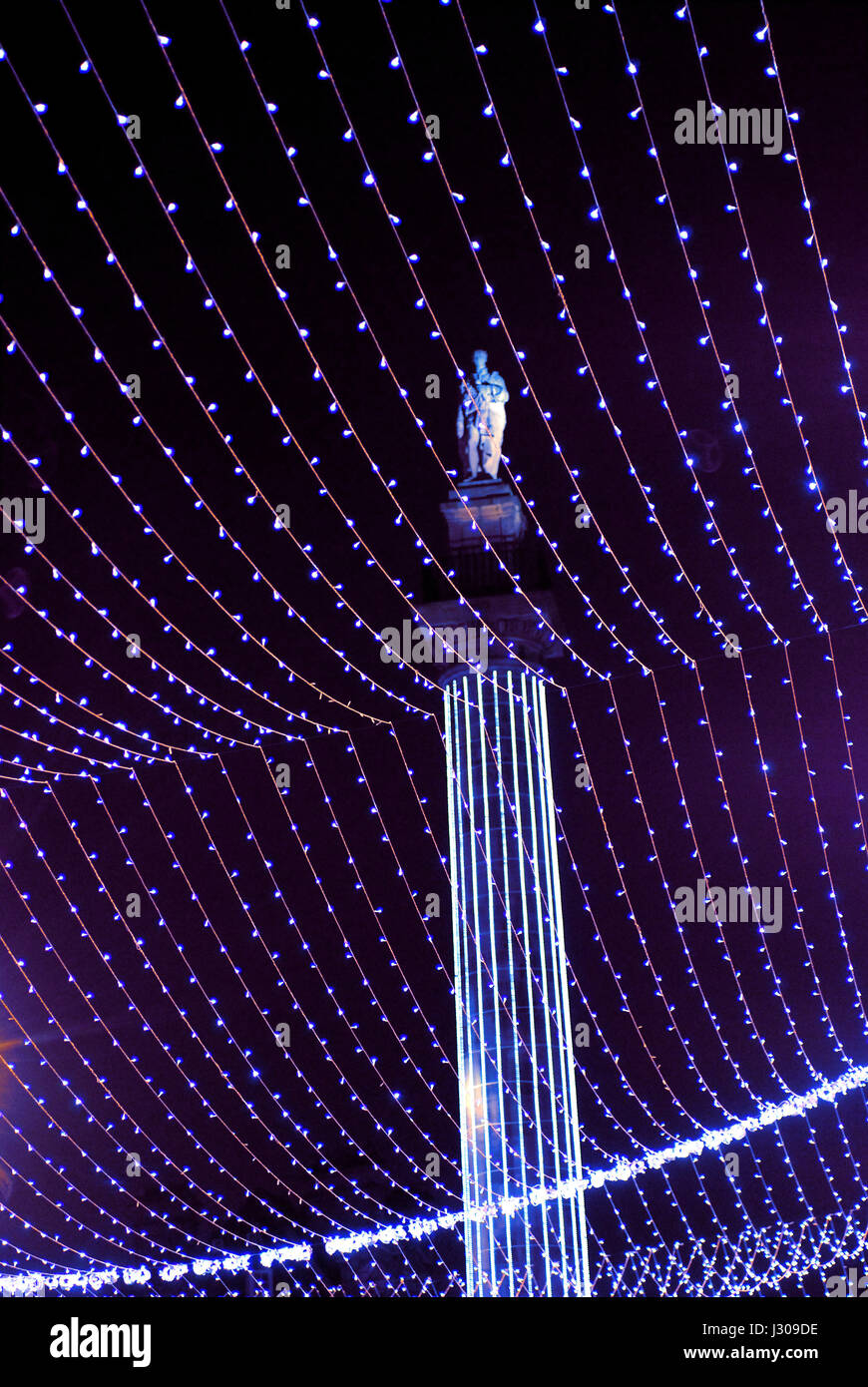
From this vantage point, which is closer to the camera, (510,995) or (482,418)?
(510,995)

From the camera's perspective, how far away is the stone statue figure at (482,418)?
1873cm

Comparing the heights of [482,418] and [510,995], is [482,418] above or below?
above

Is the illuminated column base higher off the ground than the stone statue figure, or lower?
lower

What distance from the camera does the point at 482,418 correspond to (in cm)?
1881

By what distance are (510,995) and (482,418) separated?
21.2ft

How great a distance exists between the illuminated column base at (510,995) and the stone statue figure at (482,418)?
243 centimetres

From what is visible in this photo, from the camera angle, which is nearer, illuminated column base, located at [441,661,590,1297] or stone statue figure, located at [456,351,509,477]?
illuminated column base, located at [441,661,590,1297]

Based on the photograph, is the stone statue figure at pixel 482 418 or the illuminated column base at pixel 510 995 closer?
the illuminated column base at pixel 510 995

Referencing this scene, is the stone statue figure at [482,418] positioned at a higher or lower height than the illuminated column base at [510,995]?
higher

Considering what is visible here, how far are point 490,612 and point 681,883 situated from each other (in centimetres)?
593

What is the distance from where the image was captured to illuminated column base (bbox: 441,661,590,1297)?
16547 mm

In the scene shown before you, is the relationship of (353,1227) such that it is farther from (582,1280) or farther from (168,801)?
(582,1280)

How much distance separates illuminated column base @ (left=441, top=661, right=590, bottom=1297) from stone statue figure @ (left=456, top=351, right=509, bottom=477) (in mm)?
2426

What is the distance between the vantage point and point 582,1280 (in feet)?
54.2
